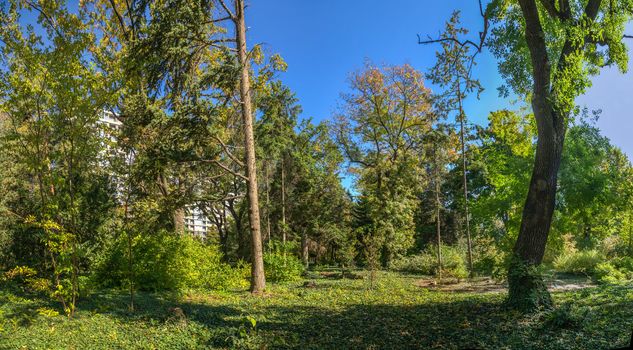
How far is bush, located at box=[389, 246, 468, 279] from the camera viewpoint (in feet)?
59.2

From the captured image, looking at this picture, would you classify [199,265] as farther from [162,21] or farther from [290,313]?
[162,21]

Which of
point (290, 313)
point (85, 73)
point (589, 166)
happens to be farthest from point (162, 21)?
point (589, 166)

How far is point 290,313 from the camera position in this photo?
27.5 ft

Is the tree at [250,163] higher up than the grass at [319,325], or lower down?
higher up

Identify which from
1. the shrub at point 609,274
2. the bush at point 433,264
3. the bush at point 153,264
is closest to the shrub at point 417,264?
the bush at point 433,264

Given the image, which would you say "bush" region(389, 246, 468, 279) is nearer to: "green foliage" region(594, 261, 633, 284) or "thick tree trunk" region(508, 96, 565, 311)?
"green foliage" region(594, 261, 633, 284)

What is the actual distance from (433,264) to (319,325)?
14.5m

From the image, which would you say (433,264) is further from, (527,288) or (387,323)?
(387,323)

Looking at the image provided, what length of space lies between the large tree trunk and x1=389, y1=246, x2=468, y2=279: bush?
907 centimetres

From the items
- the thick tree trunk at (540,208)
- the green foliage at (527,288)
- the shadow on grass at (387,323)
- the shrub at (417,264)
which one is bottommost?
the shrub at (417,264)

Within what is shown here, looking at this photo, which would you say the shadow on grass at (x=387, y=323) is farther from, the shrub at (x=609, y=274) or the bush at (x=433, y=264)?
the bush at (x=433, y=264)

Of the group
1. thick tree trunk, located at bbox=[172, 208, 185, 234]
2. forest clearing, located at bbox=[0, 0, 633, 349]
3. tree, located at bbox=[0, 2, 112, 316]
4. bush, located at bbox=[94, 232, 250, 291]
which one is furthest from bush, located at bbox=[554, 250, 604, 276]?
tree, located at bbox=[0, 2, 112, 316]

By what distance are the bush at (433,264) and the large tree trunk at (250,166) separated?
907 centimetres

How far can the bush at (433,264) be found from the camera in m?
18.1
